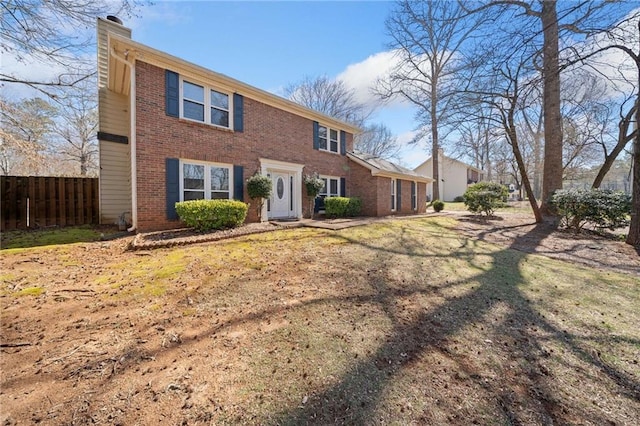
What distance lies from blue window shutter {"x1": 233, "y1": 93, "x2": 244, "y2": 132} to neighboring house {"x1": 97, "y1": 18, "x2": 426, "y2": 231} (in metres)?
0.04

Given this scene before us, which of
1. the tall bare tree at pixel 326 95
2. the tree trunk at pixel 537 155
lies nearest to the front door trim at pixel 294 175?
the tall bare tree at pixel 326 95

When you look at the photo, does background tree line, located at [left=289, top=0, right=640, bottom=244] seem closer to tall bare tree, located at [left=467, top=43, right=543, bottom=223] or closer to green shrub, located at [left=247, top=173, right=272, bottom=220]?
tall bare tree, located at [left=467, top=43, right=543, bottom=223]

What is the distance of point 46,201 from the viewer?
8.67 metres

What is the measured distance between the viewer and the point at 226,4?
8.38m

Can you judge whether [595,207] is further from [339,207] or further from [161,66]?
[161,66]

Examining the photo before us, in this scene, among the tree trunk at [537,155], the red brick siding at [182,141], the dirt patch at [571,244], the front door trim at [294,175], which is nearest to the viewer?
the dirt patch at [571,244]

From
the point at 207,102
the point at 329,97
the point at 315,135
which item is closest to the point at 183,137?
the point at 207,102

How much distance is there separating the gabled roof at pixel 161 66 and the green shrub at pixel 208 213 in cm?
411

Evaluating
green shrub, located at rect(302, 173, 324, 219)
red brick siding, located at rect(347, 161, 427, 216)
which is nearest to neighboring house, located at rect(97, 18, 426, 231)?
green shrub, located at rect(302, 173, 324, 219)

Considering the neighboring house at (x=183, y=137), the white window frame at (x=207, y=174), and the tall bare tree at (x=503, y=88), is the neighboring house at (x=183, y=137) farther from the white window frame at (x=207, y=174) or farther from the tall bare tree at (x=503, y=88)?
the tall bare tree at (x=503, y=88)

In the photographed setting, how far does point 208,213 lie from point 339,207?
6.55m

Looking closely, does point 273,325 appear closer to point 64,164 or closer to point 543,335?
point 543,335

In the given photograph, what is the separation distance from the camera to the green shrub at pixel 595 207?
879 centimetres

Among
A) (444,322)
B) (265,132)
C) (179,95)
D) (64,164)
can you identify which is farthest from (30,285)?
(64,164)
